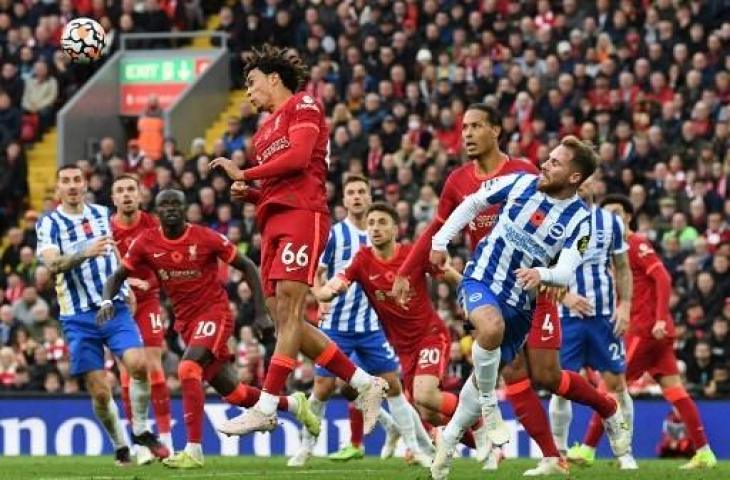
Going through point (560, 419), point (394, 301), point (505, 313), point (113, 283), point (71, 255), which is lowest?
point (560, 419)

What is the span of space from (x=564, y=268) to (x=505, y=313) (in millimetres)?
637

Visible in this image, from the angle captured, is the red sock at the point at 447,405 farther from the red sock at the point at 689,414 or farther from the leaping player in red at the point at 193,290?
the red sock at the point at 689,414

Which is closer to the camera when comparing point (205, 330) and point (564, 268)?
point (564, 268)

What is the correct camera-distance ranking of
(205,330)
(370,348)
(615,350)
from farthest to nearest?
(370,348) < (615,350) < (205,330)

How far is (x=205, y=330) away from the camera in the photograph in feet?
53.0

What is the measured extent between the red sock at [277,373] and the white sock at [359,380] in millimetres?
766

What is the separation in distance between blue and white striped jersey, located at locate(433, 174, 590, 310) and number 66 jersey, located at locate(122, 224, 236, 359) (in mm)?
3803

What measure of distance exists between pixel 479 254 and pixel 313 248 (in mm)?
1174

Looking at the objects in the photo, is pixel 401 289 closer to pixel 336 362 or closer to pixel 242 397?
pixel 336 362

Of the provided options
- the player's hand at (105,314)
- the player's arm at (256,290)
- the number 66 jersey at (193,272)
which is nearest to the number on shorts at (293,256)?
the player's arm at (256,290)

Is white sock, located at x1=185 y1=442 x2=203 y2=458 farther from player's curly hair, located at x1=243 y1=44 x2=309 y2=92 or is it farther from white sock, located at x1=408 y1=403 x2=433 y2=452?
player's curly hair, located at x1=243 y1=44 x2=309 y2=92

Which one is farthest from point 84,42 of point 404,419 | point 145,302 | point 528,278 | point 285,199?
point 528,278

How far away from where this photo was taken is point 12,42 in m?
32.9

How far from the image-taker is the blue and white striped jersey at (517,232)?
12758 millimetres
